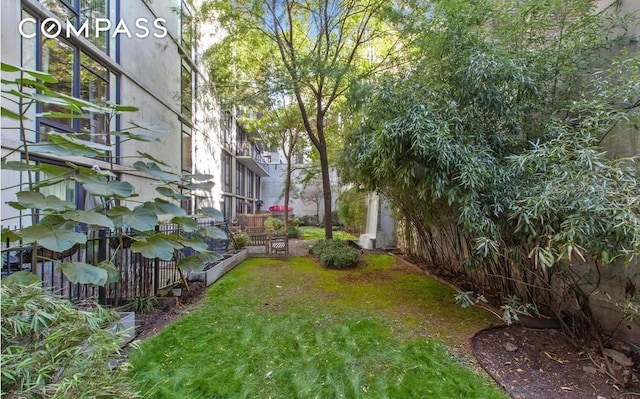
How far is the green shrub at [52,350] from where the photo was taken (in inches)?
57.1

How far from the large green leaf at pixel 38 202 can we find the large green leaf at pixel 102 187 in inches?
9.8

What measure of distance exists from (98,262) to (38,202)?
136cm

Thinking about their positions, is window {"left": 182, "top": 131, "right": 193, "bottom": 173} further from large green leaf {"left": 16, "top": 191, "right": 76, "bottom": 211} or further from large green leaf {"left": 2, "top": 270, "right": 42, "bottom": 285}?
large green leaf {"left": 2, "top": 270, "right": 42, "bottom": 285}

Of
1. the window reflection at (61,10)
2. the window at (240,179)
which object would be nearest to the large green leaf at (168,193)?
the window reflection at (61,10)

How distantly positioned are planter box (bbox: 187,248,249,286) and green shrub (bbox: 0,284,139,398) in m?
3.75

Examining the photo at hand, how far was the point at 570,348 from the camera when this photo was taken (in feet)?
11.3

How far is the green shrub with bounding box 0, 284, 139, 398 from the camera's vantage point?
4.76 ft

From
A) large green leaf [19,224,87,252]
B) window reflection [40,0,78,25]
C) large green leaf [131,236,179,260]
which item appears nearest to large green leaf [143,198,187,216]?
large green leaf [131,236,179,260]

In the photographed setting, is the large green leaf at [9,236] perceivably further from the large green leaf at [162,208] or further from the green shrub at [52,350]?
the large green leaf at [162,208]

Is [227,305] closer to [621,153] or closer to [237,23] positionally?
[621,153]

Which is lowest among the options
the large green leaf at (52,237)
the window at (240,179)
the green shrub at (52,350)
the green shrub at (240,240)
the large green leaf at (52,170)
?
the green shrub at (240,240)

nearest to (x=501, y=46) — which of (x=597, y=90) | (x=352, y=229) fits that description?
(x=597, y=90)

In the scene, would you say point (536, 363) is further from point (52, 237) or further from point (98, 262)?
point (98, 262)

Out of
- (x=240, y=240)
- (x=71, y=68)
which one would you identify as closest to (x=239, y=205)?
(x=240, y=240)
